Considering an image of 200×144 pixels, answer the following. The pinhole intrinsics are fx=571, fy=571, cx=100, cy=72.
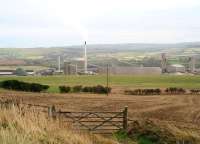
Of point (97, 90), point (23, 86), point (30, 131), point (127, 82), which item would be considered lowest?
point (127, 82)

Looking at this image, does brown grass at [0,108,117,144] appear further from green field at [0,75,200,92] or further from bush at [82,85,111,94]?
green field at [0,75,200,92]

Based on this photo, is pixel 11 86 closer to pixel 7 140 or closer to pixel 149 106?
pixel 149 106

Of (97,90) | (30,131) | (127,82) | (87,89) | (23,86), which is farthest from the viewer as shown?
(127,82)

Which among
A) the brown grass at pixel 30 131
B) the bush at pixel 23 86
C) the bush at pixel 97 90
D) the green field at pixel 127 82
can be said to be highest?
the brown grass at pixel 30 131

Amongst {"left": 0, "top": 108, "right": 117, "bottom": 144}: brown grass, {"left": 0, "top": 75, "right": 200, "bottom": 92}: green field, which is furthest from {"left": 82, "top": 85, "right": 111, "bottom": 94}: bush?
{"left": 0, "top": 108, "right": 117, "bottom": 144}: brown grass

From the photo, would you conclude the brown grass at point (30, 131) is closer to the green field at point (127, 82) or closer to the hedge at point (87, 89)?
the hedge at point (87, 89)

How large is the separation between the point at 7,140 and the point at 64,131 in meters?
2.59

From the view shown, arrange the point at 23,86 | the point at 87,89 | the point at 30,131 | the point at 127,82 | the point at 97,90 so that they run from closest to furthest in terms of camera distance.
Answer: the point at 30,131
the point at 23,86
the point at 97,90
the point at 87,89
the point at 127,82

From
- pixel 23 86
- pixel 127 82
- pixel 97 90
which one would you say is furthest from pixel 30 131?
→ pixel 127 82

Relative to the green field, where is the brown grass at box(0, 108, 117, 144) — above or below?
above

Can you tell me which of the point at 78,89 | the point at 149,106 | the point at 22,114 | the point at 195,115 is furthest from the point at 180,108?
the point at 22,114

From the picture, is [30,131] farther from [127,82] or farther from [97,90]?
[127,82]

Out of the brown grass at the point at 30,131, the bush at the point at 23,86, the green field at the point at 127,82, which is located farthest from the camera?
the green field at the point at 127,82

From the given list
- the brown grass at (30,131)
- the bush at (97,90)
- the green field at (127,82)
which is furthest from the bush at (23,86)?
the brown grass at (30,131)
